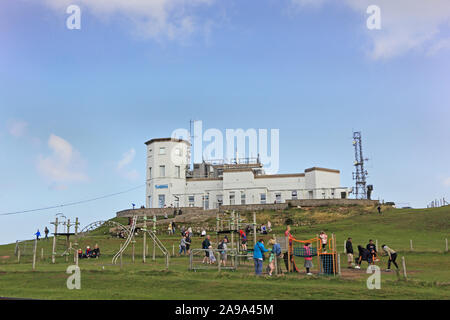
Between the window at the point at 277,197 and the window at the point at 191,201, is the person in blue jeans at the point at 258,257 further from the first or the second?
the window at the point at 191,201

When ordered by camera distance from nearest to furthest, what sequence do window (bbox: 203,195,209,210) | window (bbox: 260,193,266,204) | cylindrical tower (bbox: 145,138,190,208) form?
window (bbox: 260,193,266,204), cylindrical tower (bbox: 145,138,190,208), window (bbox: 203,195,209,210)

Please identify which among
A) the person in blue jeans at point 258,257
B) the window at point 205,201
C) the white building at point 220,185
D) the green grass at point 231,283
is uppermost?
the white building at point 220,185

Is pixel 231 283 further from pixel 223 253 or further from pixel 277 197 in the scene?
pixel 277 197

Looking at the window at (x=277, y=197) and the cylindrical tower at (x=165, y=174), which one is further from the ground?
the cylindrical tower at (x=165, y=174)

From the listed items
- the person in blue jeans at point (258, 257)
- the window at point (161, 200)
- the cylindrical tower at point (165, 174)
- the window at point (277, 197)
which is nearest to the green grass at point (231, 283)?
the person in blue jeans at point (258, 257)

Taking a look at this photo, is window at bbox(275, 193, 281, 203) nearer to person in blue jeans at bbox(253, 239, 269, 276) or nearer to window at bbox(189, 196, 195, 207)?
window at bbox(189, 196, 195, 207)

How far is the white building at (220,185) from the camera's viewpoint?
75.8 m

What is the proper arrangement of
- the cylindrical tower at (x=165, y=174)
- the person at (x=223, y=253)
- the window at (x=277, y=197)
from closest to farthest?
1. the person at (x=223, y=253)
2. the window at (x=277, y=197)
3. the cylindrical tower at (x=165, y=174)

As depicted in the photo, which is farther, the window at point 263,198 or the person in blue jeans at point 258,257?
the window at point 263,198

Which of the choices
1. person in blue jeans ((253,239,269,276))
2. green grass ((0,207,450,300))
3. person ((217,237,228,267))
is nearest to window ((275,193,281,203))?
green grass ((0,207,450,300))

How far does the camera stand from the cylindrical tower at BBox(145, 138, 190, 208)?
256 feet
